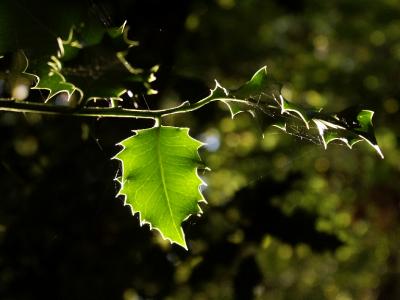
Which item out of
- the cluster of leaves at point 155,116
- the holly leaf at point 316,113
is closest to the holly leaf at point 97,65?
the cluster of leaves at point 155,116

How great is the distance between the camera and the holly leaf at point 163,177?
2.06 feet

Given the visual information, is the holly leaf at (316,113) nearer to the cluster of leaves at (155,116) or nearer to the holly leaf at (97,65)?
the cluster of leaves at (155,116)

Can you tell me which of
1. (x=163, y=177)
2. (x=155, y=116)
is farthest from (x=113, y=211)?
(x=155, y=116)

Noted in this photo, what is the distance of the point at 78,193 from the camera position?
5.57 feet

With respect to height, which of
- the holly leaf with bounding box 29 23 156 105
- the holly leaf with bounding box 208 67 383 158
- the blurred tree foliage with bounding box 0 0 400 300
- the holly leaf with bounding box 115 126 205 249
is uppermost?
the holly leaf with bounding box 29 23 156 105

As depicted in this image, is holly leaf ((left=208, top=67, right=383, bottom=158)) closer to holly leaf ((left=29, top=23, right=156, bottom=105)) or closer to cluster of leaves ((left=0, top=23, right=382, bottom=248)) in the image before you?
cluster of leaves ((left=0, top=23, right=382, bottom=248))

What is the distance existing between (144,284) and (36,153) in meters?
0.75

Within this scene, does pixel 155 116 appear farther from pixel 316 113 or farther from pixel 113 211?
pixel 113 211

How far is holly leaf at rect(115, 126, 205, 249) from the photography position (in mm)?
629

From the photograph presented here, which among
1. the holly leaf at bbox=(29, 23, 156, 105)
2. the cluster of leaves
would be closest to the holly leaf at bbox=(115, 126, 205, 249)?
the cluster of leaves

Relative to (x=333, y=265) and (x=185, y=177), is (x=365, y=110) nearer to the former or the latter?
(x=185, y=177)

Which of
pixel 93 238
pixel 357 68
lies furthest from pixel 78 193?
pixel 357 68

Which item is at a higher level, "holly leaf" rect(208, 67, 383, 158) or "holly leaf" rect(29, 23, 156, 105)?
"holly leaf" rect(29, 23, 156, 105)

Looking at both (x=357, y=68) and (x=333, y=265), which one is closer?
(x=357, y=68)
